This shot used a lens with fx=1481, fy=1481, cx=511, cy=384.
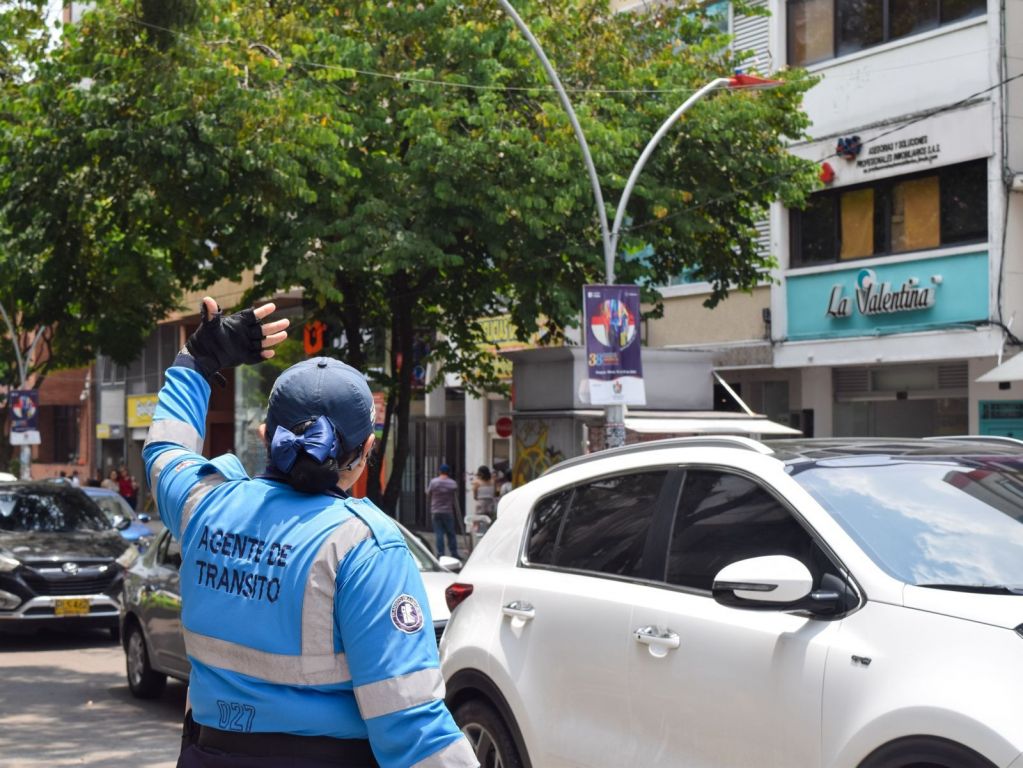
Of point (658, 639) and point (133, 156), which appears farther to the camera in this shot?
point (133, 156)

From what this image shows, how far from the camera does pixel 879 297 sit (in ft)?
76.0

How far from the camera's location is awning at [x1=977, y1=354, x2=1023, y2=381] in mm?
19737

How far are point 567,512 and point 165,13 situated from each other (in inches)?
430

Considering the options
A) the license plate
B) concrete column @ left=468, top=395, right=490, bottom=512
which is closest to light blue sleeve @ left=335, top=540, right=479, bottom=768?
the license plate

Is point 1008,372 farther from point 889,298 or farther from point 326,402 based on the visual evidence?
point 326,402

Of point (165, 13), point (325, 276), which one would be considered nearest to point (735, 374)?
point (325, 276)

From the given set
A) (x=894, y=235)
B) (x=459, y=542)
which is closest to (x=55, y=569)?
(x=894, y=235)

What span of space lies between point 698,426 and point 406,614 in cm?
1894

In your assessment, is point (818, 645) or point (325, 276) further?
point (325, 276)

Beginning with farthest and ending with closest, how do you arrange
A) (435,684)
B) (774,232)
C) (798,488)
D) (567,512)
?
(774,232)
(567,512)
(798,488)
(435,684)

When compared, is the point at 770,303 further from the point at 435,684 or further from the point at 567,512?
the point at 435,684

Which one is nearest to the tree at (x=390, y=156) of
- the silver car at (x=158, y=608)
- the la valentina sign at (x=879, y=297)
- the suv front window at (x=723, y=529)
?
the la valentina sign at (x=879, y=297)

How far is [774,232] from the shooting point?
1002 inches

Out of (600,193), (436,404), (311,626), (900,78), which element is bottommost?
(311,626)
